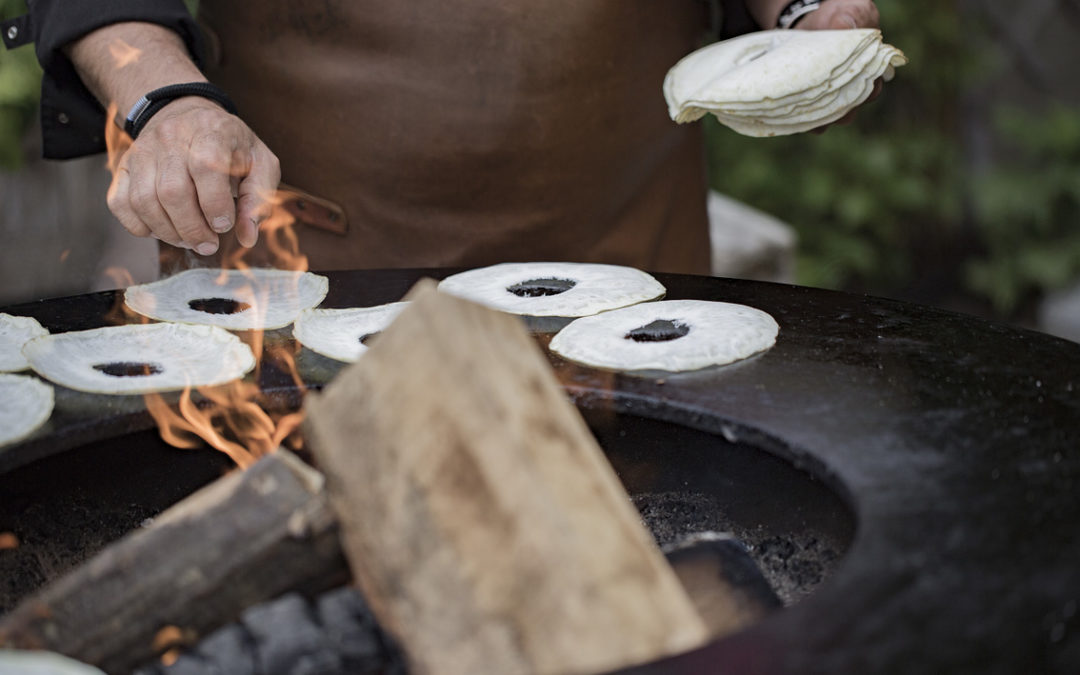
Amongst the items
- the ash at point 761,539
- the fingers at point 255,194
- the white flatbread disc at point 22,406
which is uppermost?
the fingers at point 255,194

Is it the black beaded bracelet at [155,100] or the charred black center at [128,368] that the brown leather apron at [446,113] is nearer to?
the black beaded bracelet at [155,100]

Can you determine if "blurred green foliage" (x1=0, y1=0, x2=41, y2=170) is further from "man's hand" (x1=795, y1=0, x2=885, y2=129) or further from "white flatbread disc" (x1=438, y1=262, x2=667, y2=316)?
"man's hand" (x1=795, y1=0, x2=885, y2=129)

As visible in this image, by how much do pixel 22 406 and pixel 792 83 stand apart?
4.95 ft

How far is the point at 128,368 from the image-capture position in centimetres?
168

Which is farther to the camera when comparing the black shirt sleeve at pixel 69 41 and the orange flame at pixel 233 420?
the black shirt sleeve at pixel 69 41

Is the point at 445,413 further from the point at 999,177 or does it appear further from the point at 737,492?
the point at 999,177

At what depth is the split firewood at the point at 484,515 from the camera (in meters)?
0.96

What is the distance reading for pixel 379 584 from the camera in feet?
3.60

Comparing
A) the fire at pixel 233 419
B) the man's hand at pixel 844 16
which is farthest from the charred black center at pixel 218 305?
the man's hand at pixel 844 16

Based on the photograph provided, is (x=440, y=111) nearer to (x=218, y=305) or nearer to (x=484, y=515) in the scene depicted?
(x=218, y=305)

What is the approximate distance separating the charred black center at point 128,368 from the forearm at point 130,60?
568mm

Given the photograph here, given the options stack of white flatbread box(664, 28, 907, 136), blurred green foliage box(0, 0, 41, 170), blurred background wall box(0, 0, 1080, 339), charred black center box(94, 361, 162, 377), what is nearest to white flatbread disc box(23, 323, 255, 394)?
charred black center box(94, 361, 162, 377)

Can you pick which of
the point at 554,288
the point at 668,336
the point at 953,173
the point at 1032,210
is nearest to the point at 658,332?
the point at 668,336

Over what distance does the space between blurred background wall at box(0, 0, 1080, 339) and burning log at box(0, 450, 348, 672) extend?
5.06 metres
